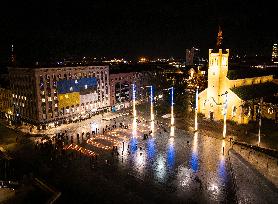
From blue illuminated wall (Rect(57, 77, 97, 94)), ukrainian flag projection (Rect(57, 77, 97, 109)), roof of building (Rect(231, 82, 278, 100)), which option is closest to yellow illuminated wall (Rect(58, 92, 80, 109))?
ukrainian flag projection (Rect(57, 77, 97, 109))

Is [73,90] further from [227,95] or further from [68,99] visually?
[227,95]

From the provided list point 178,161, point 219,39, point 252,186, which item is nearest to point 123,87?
point 219,39

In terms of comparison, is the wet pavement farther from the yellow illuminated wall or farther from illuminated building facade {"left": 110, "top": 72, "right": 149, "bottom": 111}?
illuminated building facade {"left": 110, "top": 72, "right": 149, "bottom": 111}

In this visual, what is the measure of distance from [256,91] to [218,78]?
42.1ft

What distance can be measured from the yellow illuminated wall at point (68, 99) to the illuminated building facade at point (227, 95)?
37138 millimetres

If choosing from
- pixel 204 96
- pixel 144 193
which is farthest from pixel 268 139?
pixel 144 193

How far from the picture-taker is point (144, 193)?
122ft

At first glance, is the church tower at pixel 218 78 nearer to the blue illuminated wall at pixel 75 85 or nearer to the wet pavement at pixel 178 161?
the wet pavement at pixel 178 161

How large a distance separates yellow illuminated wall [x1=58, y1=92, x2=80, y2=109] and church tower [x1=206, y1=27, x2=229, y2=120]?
38.4 meters

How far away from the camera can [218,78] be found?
7462cm

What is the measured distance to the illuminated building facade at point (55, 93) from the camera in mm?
71625

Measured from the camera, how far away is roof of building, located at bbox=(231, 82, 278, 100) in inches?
2861

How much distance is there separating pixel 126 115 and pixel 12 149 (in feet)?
120

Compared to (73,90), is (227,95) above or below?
below
